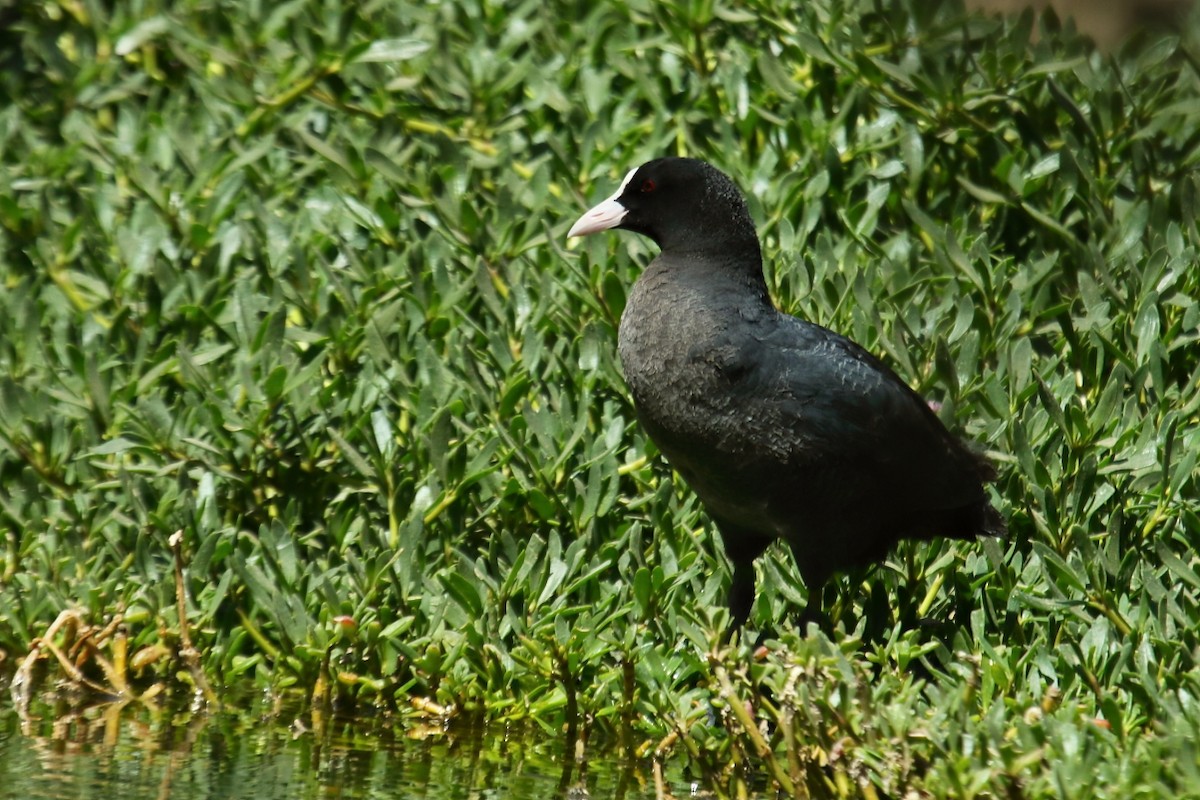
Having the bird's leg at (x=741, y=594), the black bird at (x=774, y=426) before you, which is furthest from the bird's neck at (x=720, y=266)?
the bird's leg at (x=741, y=594)

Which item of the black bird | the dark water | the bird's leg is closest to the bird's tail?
the black bird

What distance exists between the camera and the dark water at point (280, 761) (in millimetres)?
3900

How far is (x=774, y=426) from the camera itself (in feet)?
13.9

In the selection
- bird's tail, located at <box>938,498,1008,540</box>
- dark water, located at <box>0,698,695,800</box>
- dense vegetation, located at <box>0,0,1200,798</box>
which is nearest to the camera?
dark water, located at <box>0,698,695,800</box>

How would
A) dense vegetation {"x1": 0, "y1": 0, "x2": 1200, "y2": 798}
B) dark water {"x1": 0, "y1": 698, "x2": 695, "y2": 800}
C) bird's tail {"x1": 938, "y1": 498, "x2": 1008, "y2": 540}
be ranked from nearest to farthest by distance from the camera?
1. dark water {"x1": 0, "y1": 698, "x2": 695, "y2": 800}
2. dense vegetation {"x1": 0, "y1": 0, "x2": 1200, "y2": 798}
3. bird's tail {"x1": 938, "y1": 498, "x2": 1008, "y2": 540}

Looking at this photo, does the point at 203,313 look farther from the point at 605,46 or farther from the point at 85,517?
the point at 605,46

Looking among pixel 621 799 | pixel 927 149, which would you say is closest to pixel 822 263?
pixel 927 149

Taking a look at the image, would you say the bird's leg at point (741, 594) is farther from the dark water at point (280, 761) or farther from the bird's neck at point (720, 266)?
Result: the bird's neck at point (720, 266)

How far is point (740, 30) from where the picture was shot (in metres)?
6.91

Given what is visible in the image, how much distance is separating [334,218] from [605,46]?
4.97 feet

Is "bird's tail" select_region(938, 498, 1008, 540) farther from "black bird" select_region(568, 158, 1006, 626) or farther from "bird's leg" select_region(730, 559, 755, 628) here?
"bird's leg" select_region(730, 559, 755, 628)

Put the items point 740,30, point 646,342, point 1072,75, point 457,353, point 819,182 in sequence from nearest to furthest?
1. point 646,342
2. point 457,353
3. point 819,182
4. point 1072,75
5. point 740,30

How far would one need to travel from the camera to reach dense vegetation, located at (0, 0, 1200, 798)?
416 cm

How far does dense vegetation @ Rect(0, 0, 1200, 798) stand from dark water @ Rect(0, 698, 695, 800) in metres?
0.13
